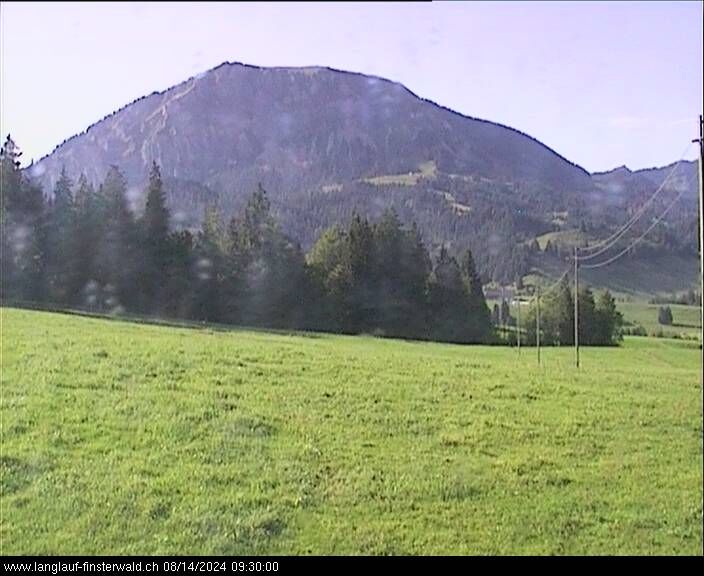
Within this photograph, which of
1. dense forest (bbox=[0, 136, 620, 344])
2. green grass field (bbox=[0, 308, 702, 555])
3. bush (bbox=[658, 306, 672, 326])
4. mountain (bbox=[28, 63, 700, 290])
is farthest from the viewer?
dense forest (bbox=[0, 136, 620, 344])

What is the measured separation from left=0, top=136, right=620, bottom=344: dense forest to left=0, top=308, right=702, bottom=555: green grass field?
144 mm

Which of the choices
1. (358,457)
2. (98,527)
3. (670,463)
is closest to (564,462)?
(670,463)

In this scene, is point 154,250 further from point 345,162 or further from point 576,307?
point 576,307

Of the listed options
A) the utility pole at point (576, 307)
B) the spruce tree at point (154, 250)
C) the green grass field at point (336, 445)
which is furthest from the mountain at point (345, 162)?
the green grass field at point (336, 445)

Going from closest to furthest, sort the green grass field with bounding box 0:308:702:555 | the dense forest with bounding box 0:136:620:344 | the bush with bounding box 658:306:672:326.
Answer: the green grass field with bounding box 0:308:702:555, the bush with bounding box 658:306:672:326, the dense forest with bounding box 0:136:620:344

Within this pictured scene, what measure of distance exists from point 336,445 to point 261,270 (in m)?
1.37

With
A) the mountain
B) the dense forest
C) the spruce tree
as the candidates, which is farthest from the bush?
the spruce tree

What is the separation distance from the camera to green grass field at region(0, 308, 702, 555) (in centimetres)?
329

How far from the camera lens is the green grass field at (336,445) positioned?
329 cm

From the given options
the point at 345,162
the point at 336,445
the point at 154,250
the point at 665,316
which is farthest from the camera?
the point at 154,250

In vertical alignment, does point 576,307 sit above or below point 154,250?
below

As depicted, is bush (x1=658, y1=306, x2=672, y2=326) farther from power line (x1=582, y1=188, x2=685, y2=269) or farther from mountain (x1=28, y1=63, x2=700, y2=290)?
mountain (x1=28, y1=63, x2=700, y2=290)

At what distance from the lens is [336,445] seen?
3.76 metres

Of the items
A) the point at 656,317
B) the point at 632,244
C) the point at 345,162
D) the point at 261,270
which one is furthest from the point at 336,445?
the point at 632,244
